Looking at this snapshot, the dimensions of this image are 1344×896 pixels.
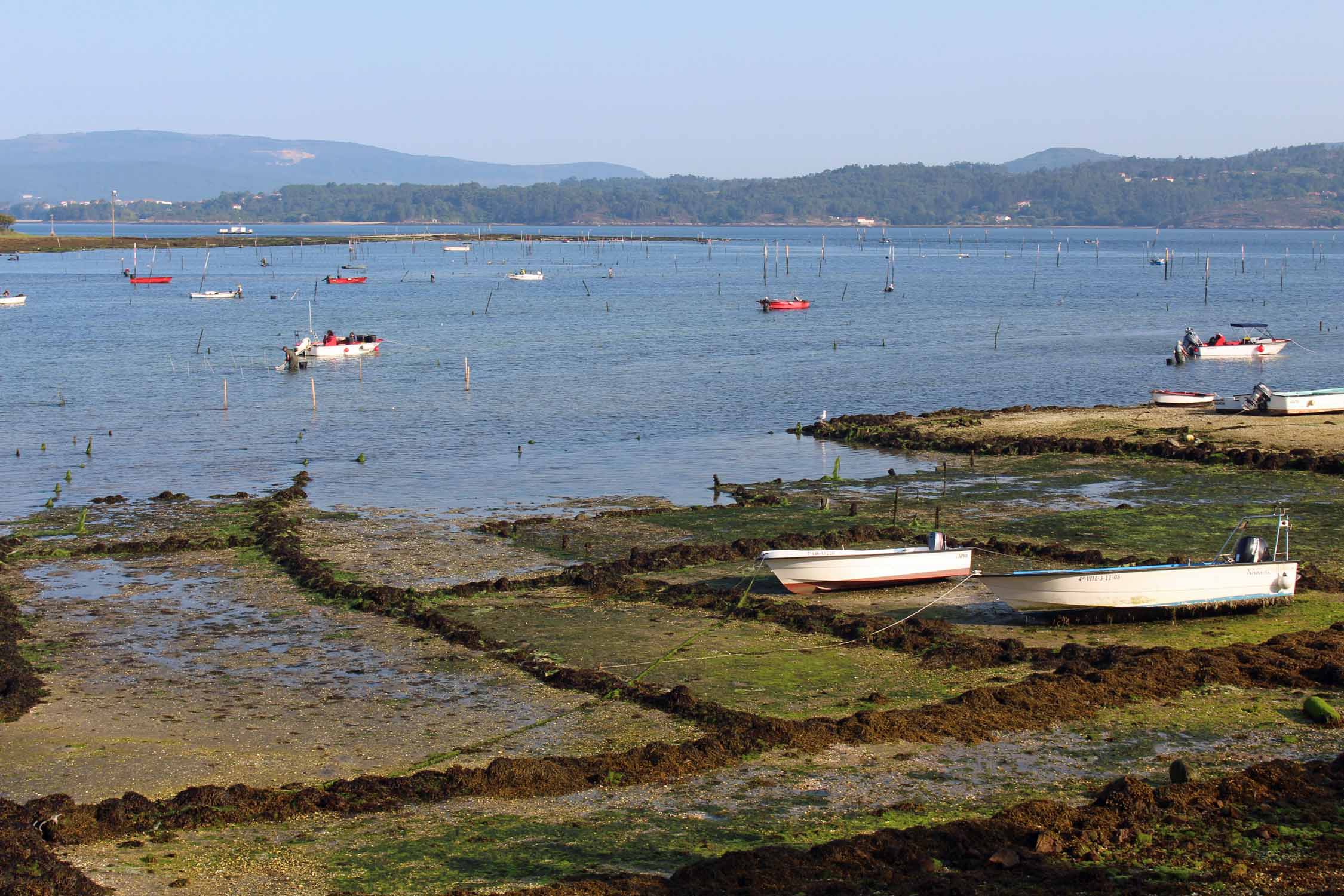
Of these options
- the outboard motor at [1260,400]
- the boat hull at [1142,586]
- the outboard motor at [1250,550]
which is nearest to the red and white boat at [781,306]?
the outboard motor at [1260,400]

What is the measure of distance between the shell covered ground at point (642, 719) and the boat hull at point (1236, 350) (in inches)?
1700

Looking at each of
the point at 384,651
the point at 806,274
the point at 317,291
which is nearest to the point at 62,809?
the point at 384,651

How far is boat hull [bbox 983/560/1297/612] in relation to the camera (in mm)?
22891

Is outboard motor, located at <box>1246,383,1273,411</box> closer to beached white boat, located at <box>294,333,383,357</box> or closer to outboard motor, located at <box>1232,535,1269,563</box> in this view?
outboard motor, located at <box>1232,535,1269,563</box>

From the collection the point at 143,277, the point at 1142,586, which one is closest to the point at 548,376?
the point at 1142,586

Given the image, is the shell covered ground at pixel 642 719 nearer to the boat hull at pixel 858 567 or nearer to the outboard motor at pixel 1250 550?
the boat hull at pixel 858 567

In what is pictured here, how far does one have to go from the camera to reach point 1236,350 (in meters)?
72.9

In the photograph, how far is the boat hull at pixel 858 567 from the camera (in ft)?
82.9

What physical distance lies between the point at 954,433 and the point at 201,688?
94.8 ft

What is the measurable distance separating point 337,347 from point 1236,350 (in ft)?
155

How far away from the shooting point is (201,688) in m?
20.5

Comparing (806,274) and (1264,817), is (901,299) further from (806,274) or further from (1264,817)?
(1264,817)

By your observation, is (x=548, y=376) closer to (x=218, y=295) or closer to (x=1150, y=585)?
(x=1150, y=585)

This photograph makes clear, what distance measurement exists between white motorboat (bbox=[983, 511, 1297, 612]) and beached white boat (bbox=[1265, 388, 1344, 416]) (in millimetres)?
24097
